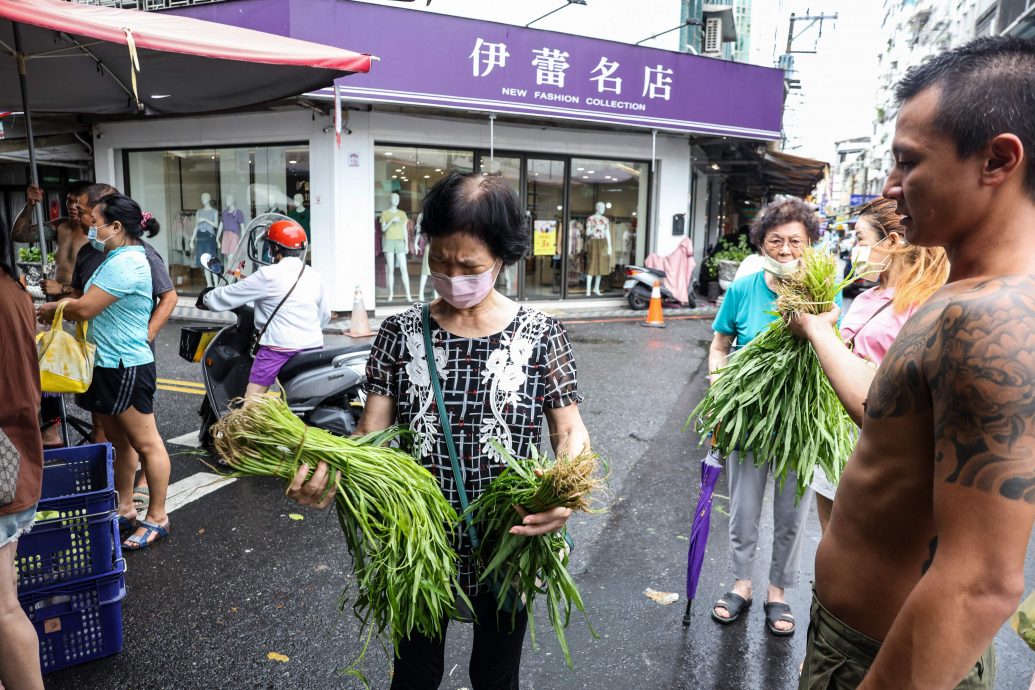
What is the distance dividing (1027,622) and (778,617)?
1.66 metres

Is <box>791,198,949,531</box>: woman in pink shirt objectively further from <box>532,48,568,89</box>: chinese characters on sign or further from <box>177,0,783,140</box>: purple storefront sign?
<box>532,48,568,89</box>: chinese characters on sign

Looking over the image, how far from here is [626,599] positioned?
352cm

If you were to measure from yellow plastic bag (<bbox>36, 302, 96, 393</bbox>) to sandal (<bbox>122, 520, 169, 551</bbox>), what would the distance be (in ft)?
3.00

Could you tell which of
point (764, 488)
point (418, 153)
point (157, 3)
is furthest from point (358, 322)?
point (764, 488)

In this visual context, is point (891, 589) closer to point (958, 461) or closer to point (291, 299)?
point (958, 461)

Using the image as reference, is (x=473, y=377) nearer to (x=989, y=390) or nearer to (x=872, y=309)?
(x=989, y=390)

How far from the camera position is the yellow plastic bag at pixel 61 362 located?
340 cm

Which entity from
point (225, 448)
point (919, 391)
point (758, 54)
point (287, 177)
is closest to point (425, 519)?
point (225, 448)

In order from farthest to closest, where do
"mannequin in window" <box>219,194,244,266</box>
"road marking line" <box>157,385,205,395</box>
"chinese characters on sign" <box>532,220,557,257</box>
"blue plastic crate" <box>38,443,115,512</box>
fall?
"chinese characters on sign" <box>532,220,557,257</box>
"mannequin in window" <box>219,194,244,266</box>
"road marking line" <box>157,385,205,395</box>
"blue plastic crate" <box>38,443,115,512</box>

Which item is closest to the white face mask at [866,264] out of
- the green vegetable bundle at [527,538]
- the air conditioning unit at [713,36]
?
the green vegetable bundle at [527,538]

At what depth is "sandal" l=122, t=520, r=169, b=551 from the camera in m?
3.85

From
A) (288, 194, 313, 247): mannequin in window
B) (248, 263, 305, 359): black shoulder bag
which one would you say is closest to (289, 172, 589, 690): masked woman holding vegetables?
(248, 263, 305, 359): black shoulder bag

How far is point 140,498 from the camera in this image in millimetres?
4484

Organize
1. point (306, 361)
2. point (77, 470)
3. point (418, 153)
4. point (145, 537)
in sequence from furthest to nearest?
point (418, 153) < point (306, 361) < point (145, 537) < point (77, 470)
